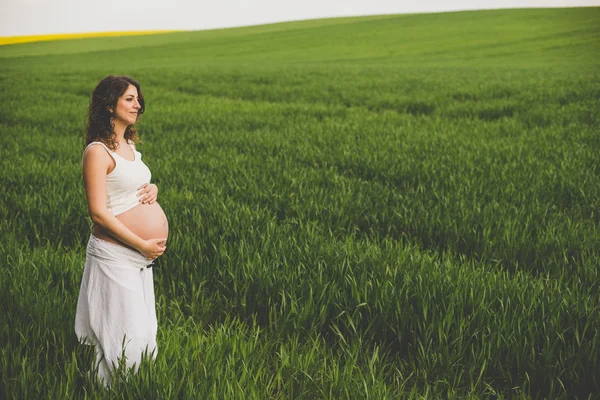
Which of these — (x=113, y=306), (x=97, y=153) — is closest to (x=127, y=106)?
(x=97, y=153)

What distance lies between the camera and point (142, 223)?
77.6 inches

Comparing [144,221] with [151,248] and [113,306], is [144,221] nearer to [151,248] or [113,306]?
[151,248]

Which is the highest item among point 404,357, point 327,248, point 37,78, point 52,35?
point 52,35

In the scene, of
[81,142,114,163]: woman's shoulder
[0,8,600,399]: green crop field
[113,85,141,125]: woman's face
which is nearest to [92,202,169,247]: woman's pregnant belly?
[81,142,114,163]: woman's shoulder

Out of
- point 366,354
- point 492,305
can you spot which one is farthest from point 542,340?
point 366,354

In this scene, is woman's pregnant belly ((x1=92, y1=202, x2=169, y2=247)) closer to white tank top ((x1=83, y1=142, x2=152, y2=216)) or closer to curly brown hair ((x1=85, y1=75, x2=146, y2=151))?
white tank top ((x1=83, y1=142, x2=152, y2=216))

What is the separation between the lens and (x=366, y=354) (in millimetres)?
2271

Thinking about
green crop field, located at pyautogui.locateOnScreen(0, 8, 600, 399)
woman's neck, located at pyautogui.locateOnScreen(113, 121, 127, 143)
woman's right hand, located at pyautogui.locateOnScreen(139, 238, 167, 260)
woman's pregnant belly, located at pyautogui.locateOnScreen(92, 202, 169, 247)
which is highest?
woman's neck, located at pyautogui.locateOnScreen(113, 121, 127, 143)

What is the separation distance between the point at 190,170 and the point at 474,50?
37044 mm

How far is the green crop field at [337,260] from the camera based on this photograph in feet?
6.87

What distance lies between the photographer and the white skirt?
189 centimetres

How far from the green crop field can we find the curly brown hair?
2.94 ft

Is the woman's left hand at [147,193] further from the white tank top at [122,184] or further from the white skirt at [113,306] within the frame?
the white skirt at [113,306]

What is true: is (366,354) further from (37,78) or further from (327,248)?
(37,78)
